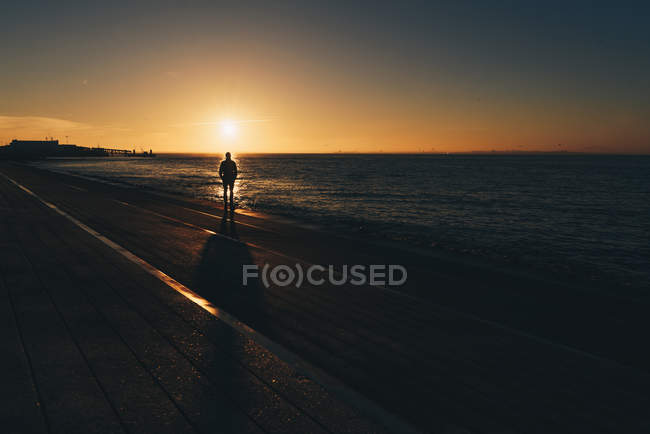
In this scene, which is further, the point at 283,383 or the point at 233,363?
the point at 233,363

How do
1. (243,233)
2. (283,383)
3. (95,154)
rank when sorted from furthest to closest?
(95,154), (243,233), (283,383)

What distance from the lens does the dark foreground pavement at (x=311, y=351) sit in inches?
118

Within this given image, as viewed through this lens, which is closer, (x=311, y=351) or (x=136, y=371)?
(x=136, y=371)

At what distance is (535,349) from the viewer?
173 inches

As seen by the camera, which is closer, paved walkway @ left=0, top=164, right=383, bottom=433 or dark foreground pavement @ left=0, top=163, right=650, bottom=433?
paved walkway @ left=0, top=164, right=383, bottom=433

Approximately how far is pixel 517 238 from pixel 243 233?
11.3 m

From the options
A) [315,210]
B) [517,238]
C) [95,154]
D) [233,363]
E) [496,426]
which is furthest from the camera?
[95,154]

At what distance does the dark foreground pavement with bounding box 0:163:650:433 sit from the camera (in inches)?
118

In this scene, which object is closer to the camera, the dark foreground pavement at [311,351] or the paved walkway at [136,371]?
the paved walkway at [136,371]

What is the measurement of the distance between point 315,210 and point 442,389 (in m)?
19.7

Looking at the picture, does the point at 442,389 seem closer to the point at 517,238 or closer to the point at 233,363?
the point at 233,363

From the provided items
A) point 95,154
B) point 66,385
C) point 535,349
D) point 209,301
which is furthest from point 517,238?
point 95,154

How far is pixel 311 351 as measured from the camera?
412 cm

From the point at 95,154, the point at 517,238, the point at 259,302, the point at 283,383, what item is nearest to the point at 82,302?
the point at 259,302
